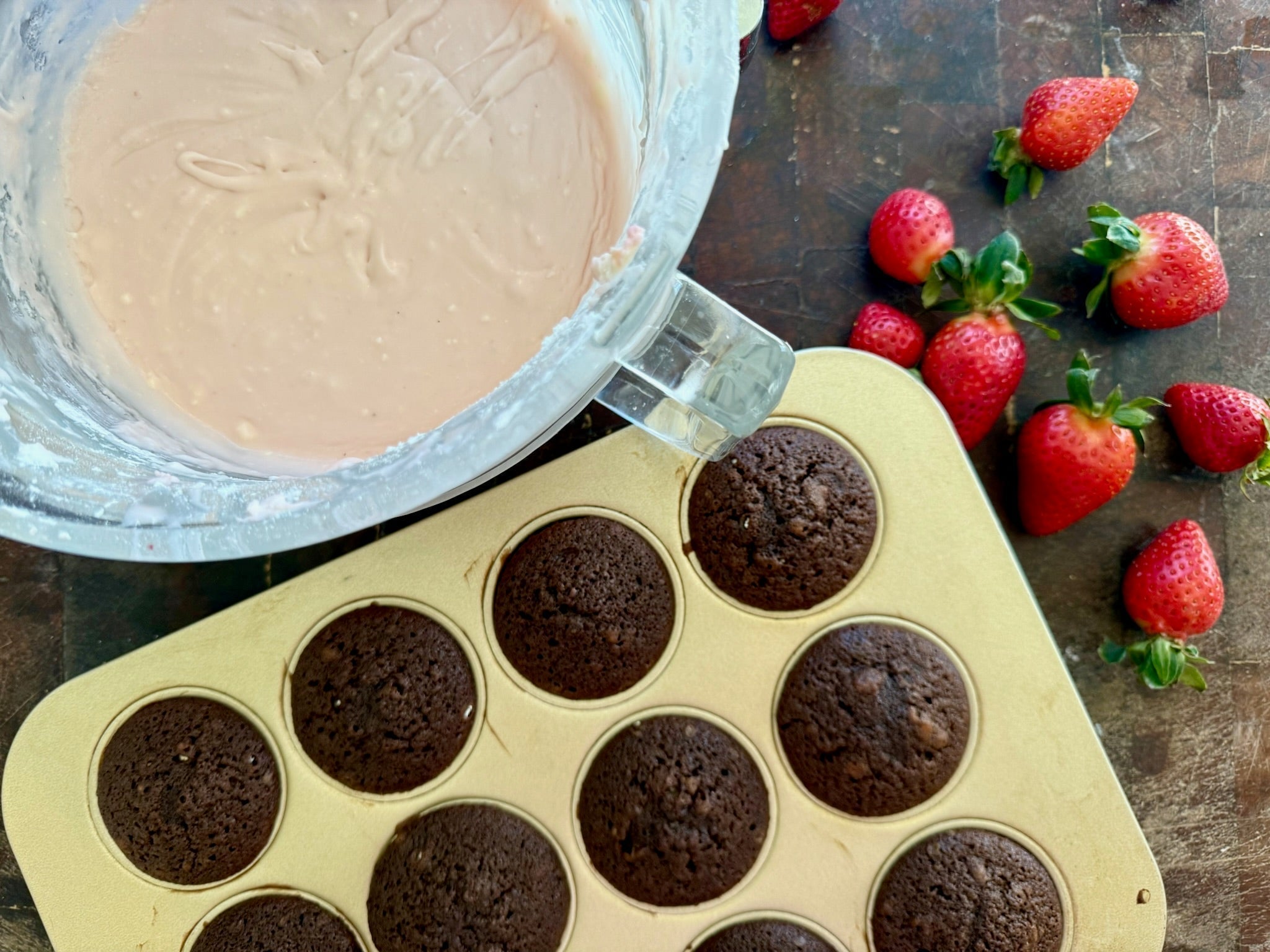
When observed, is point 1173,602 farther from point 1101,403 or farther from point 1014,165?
point 1014,165

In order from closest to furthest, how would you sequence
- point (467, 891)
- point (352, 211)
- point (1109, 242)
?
point (352, 211)
point (467, 891)
point (1109, 242)

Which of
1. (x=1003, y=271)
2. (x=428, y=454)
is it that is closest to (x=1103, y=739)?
(x=1003, y=271)

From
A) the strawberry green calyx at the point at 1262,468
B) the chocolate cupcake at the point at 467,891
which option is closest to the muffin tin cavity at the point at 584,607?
the chocolate cupcake at the point at 467,891

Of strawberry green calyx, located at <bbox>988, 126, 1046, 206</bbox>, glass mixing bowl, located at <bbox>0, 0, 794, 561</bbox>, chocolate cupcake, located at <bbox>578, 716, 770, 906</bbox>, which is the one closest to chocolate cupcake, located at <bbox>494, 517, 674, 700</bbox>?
chocolate cupcake, located at <bbox>578, 716, 770, 906</bbox>

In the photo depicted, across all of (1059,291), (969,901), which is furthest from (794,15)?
A: (969,901)

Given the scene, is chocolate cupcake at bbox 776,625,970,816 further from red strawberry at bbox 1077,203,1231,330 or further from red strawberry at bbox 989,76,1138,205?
red strawberry at bbox 989,76,1138,205

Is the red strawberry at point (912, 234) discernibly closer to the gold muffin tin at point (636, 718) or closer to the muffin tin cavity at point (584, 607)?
the gold muffin tin at point (636, 718)

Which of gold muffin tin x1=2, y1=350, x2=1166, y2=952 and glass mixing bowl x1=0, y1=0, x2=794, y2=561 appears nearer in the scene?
glass mixing bowl x1=0, y1=0, x2=794, y2=561
